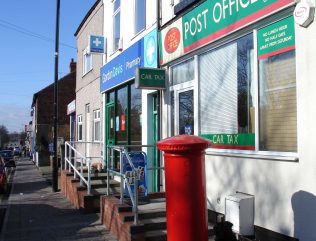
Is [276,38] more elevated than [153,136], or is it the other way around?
[276,38]

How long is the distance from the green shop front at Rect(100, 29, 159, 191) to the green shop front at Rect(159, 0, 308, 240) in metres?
1.50

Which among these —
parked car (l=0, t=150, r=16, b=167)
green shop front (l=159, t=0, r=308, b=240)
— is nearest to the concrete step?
green shop front (l=159, t=0, r=308, b=240)

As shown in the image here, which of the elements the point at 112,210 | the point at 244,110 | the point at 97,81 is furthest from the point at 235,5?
the point at 97,81

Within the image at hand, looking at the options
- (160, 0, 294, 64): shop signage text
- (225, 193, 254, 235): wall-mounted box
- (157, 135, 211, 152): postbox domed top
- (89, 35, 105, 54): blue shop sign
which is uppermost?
(89, 35, 105, 54): blue shop sign

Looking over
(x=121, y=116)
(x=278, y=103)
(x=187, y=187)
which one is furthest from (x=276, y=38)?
(x=121, y=116)

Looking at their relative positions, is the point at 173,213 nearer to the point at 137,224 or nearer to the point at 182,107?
the point at 137,224

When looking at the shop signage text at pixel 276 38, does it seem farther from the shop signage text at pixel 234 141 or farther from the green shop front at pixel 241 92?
the shop signage text at pixel 234 141

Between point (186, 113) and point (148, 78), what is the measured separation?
4.18ft

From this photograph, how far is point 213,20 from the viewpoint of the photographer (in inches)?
301

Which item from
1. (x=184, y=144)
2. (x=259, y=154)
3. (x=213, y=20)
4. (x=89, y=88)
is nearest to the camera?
(x=184, y=144)

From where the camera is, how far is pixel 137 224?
276 inches

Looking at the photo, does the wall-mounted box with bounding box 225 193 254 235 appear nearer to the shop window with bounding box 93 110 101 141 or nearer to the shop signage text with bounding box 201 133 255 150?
the shop signage text with bounding box 201 133 255 150

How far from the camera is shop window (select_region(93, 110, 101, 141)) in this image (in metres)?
17.1

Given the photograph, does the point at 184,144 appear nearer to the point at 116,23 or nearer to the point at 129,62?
the point at 129,62
